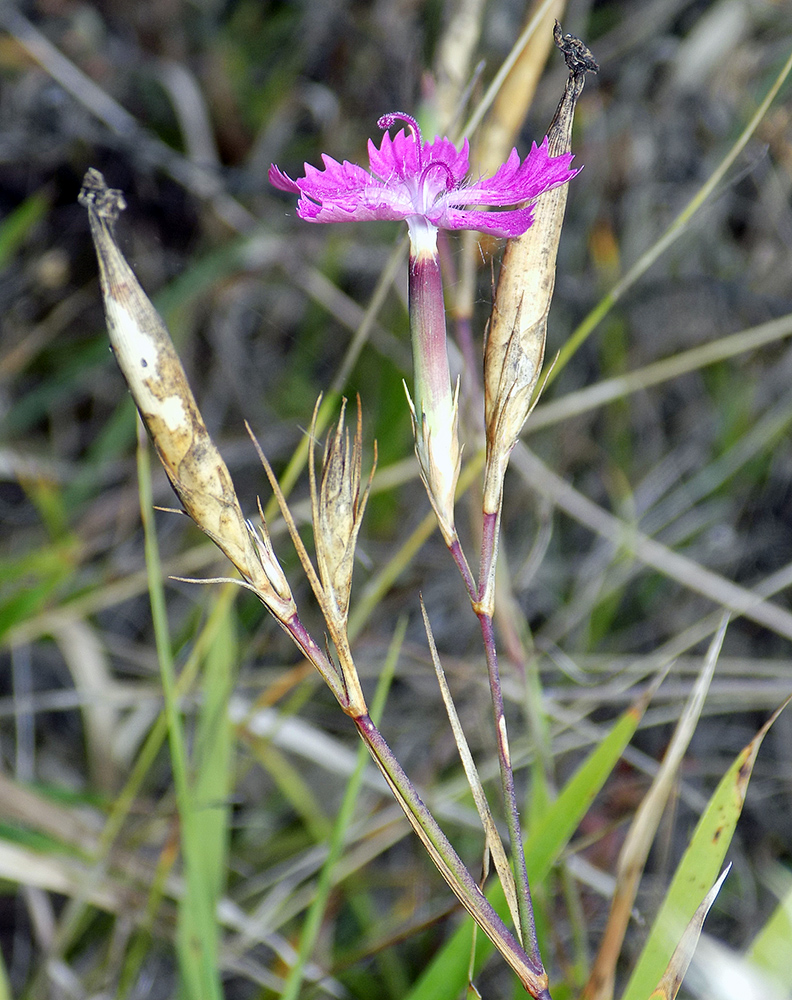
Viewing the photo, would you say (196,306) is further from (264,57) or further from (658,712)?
(658,712)

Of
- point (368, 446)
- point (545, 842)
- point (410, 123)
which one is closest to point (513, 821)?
point (545, 842)

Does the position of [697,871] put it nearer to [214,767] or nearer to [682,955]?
[682,955]

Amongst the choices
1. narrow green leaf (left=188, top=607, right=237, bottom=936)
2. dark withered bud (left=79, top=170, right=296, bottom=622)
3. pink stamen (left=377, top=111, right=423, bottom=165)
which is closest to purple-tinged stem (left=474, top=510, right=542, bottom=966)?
dark withered bud (left=79, top=170, right=296, bottom=622)

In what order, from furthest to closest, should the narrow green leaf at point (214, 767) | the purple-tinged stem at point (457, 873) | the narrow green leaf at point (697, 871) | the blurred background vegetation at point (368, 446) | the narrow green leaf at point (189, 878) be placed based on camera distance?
the blurred background vegetation at point (368, 446)
the narrow green leaf at point (214, 767)
the narrow green leaf at point (189, 878)
the narrow green leaf at point (697, 871)
the purple-tinged stem at point (457, 873)

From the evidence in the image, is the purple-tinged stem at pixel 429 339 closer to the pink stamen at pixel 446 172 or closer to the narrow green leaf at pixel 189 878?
the pink stamen at pixel 446 172

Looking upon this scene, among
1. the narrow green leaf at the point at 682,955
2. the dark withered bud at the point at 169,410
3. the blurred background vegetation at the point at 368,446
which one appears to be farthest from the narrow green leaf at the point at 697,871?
the blurred background vegetation at the point at 368,446

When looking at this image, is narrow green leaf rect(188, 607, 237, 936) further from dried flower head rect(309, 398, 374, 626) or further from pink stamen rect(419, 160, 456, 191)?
pink stamen rect(419, 160, 456, 191)
